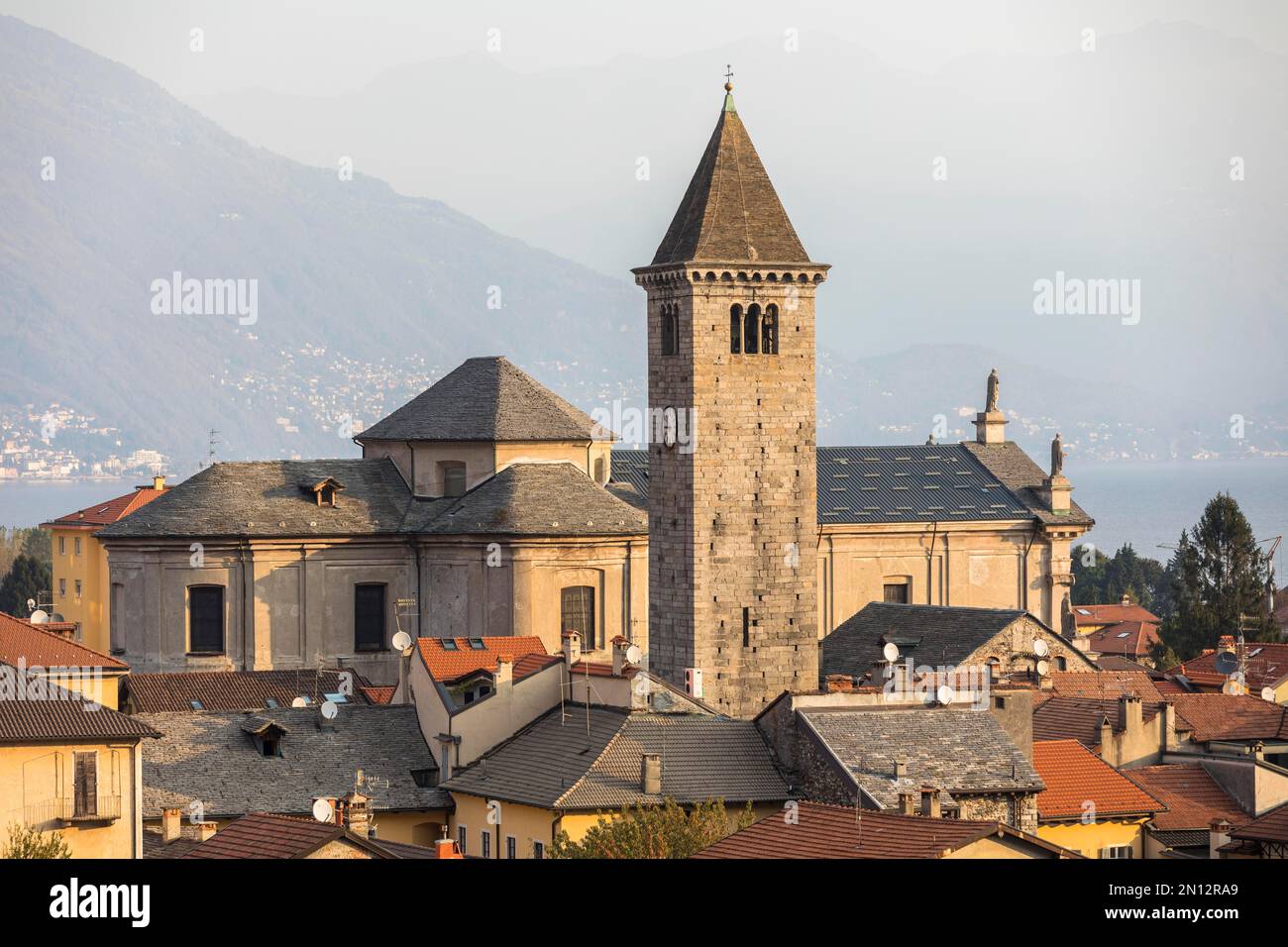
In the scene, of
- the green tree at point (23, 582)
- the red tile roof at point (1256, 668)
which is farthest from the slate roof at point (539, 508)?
the green tree at point (23, 582)

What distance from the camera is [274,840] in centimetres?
2827

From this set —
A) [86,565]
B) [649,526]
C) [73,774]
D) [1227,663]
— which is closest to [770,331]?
[649,526]

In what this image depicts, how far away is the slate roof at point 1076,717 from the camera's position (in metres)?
50.5

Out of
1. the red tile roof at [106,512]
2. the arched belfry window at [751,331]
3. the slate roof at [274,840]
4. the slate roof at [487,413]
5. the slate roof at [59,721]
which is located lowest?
the slate roof at [274,840]

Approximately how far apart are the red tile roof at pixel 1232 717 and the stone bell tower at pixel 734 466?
898cm

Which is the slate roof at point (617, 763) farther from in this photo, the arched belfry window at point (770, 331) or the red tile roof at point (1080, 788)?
the arched belfry window at point (770, 331)

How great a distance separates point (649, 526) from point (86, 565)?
44.1 m

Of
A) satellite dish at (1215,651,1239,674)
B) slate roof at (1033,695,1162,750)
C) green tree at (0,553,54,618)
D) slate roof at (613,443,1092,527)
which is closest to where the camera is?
slate roof at (1033,695,1162,750)

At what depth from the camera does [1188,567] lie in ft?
357

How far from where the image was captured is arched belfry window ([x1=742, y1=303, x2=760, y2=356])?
196ft

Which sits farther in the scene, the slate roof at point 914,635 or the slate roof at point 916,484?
the slate roof at point 916,484

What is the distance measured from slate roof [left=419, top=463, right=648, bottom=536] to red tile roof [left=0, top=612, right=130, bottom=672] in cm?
1782

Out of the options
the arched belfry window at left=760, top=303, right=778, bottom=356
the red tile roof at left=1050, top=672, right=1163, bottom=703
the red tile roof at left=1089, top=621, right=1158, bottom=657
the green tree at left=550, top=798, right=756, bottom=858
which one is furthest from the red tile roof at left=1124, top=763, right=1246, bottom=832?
the red tile roof at left=1089, top=621, right=1158, bottom=657

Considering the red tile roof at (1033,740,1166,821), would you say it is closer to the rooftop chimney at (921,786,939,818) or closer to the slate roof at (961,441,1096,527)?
the rooftop chimney at (921,786,939,818)
